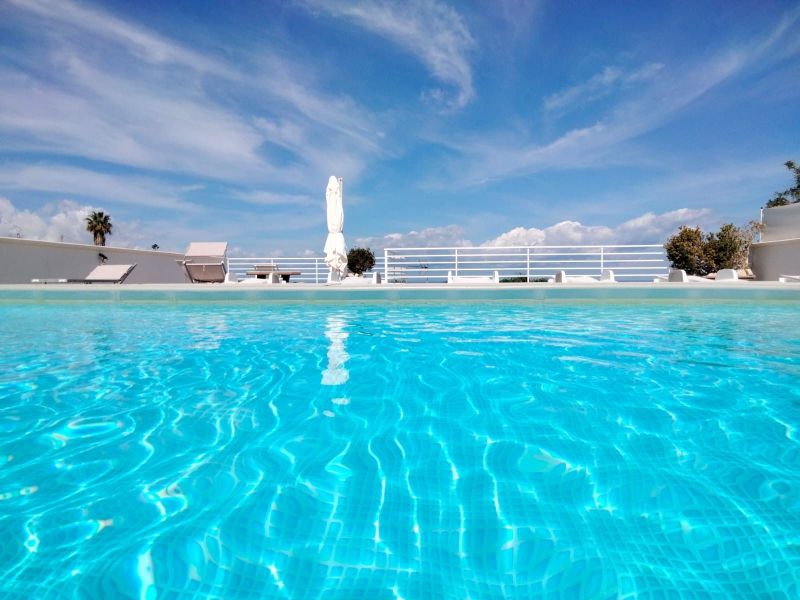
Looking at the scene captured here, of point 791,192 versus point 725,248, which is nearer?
point 725,248

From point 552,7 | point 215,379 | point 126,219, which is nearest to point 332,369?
point 215,379

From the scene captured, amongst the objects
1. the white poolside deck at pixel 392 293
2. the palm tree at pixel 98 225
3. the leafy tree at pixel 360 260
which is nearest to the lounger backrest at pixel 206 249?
the leafy tree at pixel 360 260

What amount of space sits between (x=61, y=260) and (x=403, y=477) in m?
14.8

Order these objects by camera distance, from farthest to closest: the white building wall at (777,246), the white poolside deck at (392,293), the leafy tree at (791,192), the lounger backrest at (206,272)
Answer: the leafy tree at (791,192)
the white building wall at (777,246)
the lounger backrest at (206,272)
the white poolside deck at (392,293)

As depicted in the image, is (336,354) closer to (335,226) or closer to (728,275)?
(335,226)

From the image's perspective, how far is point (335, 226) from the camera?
32.2 ft

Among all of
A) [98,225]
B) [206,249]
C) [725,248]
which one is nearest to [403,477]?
[206,249]

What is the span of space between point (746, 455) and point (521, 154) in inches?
611

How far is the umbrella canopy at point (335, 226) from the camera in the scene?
9742 millimetres

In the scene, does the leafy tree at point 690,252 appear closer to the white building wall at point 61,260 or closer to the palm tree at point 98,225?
the white building wall at point 61,260

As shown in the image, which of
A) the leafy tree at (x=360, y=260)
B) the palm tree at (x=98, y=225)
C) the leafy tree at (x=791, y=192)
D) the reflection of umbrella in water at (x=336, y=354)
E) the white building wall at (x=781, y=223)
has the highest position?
the leafy tree at (x=791, y=192)

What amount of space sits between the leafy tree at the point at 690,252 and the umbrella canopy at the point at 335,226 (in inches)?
467

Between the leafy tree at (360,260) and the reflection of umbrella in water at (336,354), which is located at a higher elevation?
the leafy tree at (360,260)

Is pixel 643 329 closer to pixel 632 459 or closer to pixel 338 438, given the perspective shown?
pixel 632 459
